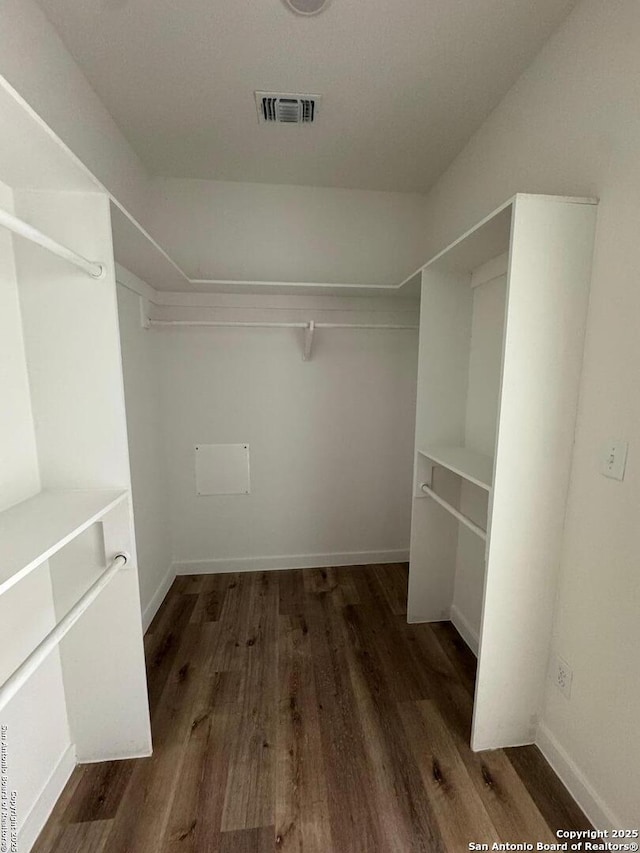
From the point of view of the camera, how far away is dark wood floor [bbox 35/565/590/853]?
1.20 meters

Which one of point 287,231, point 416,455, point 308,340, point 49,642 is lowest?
point 49,642

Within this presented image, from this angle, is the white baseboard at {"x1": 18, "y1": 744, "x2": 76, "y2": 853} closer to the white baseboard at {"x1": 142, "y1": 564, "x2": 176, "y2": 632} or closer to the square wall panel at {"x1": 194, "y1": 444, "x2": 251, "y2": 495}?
the white baseboard at {"x1": 142, "y1": 564, "x2": 176, "y2": 632}

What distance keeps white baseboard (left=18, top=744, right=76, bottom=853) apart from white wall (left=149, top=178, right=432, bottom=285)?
2509 millimetres

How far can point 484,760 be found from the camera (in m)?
1.44

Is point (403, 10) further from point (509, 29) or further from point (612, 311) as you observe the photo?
point (612, 311)

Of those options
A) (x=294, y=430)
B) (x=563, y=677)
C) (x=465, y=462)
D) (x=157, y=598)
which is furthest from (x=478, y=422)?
(x=157, y=598)

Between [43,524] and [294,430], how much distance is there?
5.82 feet

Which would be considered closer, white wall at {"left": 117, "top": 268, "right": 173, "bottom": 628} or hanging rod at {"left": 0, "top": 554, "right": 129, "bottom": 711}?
hanging rod at {"left": 0, "top": 554, "right": 129, "bottom": 711}

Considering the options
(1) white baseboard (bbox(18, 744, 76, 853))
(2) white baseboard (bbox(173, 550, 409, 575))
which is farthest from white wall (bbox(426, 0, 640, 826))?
(1) white baseboard (bbox(18, 744, 76, 853))

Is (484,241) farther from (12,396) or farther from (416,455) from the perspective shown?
(12,396)

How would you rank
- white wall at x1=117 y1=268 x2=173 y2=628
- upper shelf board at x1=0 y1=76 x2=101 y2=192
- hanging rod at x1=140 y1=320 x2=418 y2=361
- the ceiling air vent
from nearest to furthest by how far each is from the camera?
upper shelf board at x1=0 y1=76 x2=101 y2=192 < the ceiling air vent < white wall at x1=117 y1=268 x2=173 y2=628 < hanging rod at x1=140 y1=320 x2=418 y2=361

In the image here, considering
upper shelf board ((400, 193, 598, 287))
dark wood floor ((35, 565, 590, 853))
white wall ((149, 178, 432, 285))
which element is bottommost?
dark wood floor ((35, 565, 590, 853))

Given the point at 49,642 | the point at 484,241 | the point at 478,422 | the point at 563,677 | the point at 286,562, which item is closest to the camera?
the point at 49,642

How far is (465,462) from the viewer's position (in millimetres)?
1757
